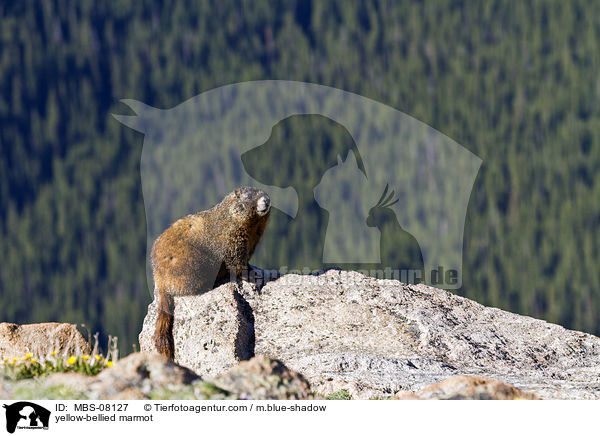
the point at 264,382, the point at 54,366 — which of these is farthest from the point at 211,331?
the point at 264,382

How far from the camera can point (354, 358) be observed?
10766 mm

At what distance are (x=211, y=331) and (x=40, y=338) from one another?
327cm

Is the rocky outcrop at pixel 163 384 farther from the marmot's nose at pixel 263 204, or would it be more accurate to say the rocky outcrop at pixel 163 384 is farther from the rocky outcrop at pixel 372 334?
the marmot's nose at pixel 263 204

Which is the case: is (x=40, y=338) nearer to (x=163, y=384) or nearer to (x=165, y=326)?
(x=165, y=326)

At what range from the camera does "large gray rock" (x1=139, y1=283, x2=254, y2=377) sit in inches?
433

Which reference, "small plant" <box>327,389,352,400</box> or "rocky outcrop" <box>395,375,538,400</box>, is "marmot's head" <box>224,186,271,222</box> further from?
"rocky outcrop" <box>395,375,538,400</box>

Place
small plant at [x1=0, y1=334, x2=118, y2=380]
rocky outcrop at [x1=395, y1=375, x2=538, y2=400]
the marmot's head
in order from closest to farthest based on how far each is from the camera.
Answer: rocky outcrop at [x1=395, y1=375, x2=538, y2=400], small plant at [x1=0, y1=334, x2=118, y2=380], the marmot's head

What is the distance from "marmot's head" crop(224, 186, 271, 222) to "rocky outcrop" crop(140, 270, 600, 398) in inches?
36.7

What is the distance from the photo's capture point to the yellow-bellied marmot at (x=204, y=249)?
1159cm

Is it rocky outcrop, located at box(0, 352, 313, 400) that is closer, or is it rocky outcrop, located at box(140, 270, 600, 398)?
rocky outcrop, located at box(0, 352, 313, 400)

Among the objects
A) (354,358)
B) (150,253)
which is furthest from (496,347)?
(150,253)

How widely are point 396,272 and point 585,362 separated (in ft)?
10.7

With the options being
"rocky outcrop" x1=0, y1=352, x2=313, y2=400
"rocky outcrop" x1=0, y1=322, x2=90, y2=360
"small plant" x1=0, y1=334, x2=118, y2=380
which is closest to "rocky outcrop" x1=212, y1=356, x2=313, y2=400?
"rocky outcrop" x1=0, y1=352, x2=313, y2=400
